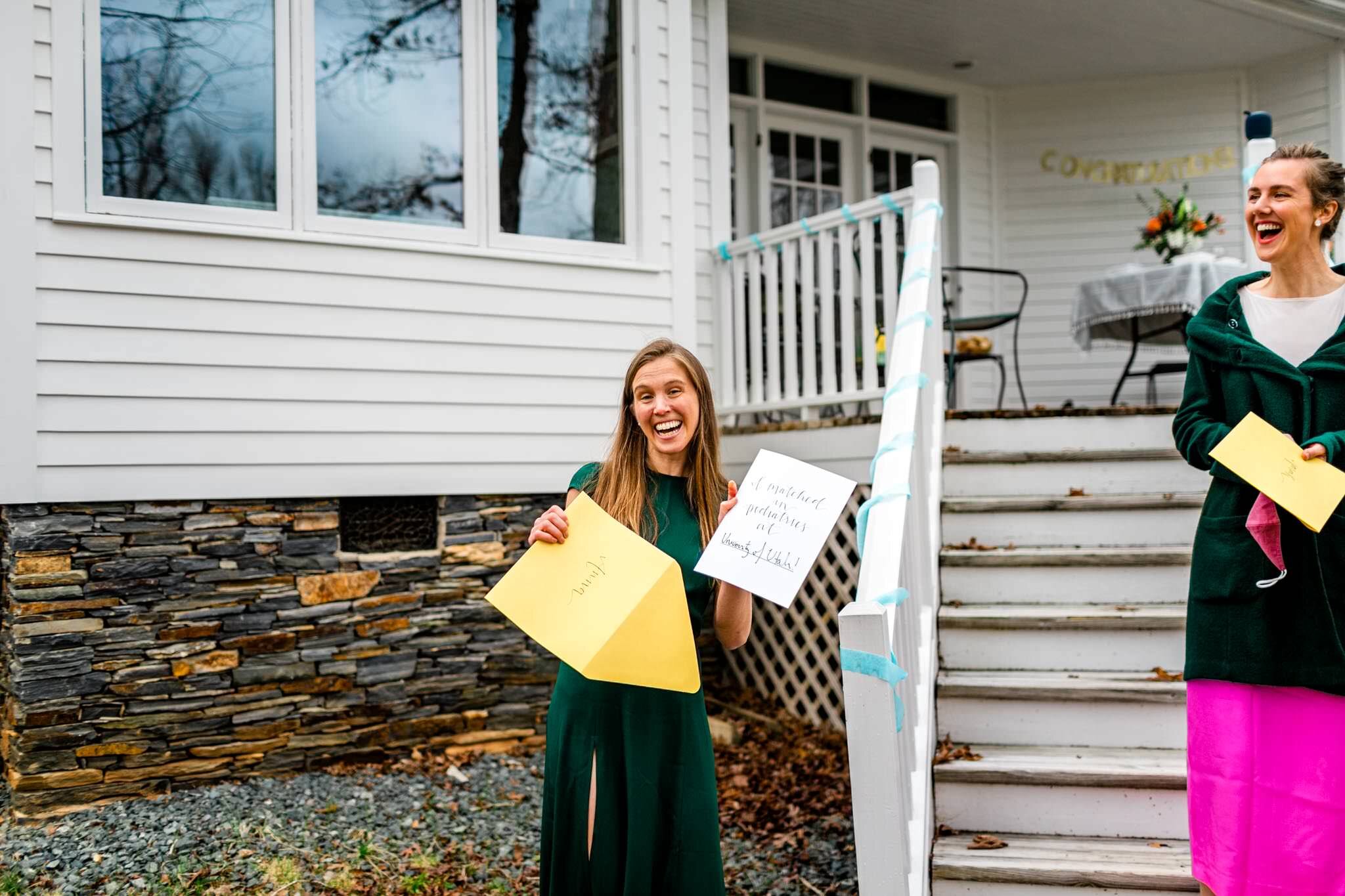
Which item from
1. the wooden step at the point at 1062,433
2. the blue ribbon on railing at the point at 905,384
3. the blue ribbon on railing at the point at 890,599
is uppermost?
the blue ribbon on railing at the point at 905,384

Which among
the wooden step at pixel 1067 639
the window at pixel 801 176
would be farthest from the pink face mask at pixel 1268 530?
the window at pixel 801 176

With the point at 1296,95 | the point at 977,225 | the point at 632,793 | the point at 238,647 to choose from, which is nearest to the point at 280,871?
the point at 238,647

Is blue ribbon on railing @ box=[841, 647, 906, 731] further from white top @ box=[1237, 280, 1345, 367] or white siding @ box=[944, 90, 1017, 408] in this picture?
white siding @ box=[944, 90, 1017, 408]

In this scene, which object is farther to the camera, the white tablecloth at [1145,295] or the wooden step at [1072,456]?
the white tablecloth at [1145,295]

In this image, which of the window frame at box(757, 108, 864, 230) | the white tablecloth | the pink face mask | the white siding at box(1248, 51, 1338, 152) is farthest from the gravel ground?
the white siding at box(1248, 51, 1338, 152)

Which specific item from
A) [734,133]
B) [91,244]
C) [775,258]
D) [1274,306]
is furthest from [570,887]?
[734,133]

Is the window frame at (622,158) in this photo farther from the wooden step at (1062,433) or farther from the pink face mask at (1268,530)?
the pink face mask at (1268,530)

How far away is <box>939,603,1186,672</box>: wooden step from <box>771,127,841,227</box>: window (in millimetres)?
3750

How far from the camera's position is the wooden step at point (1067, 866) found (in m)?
2.37

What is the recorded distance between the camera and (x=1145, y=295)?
5.05 m

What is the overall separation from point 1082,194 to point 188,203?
19.2 ft

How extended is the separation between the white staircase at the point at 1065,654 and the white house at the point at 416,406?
0.01 meters

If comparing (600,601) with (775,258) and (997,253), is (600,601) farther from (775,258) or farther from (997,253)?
(997,253)

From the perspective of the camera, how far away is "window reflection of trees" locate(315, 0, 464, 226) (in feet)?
13.2
